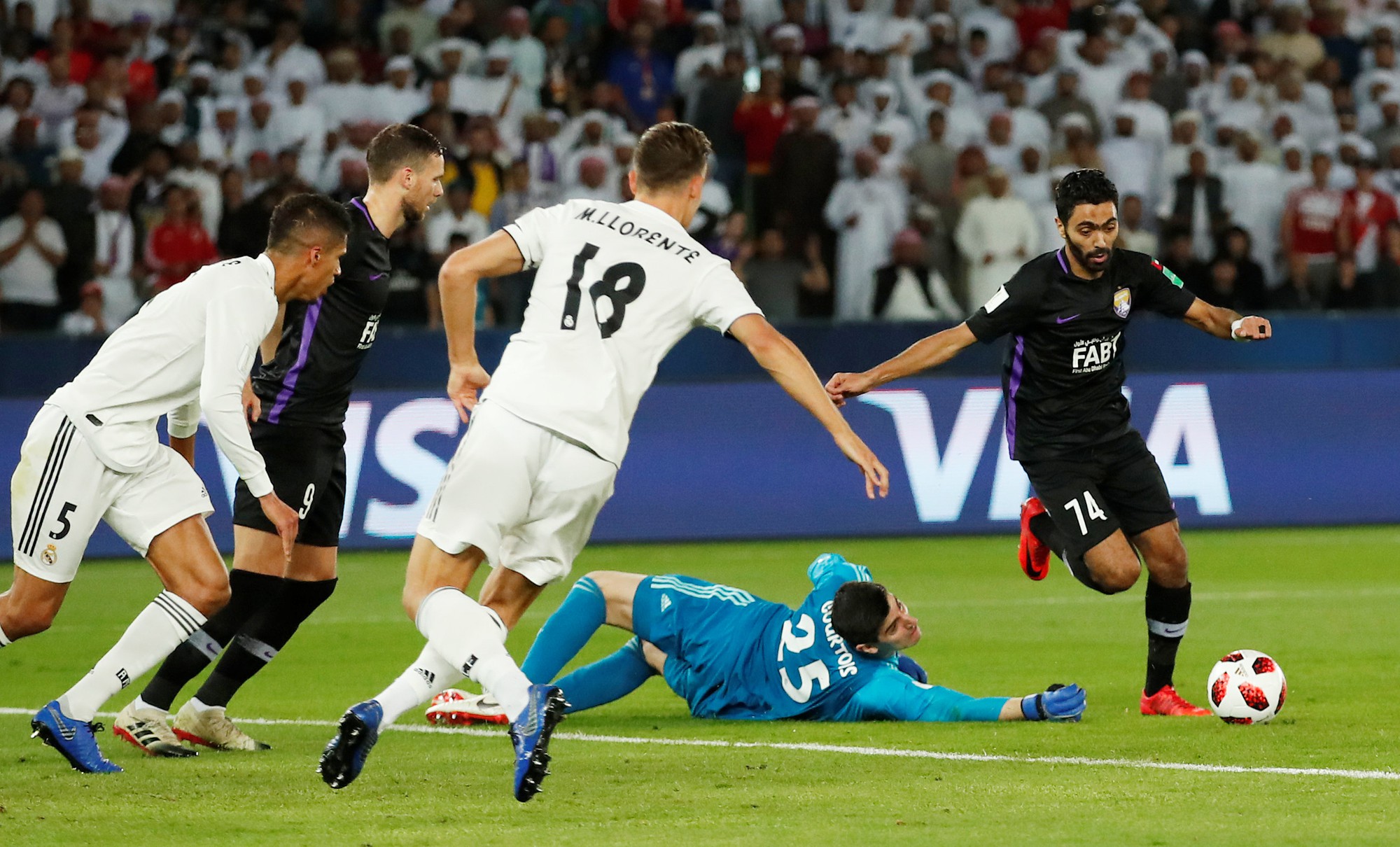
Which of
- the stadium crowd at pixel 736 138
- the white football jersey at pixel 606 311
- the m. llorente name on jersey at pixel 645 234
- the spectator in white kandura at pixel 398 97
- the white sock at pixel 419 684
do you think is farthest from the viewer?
the spectator in white kandura at pixel 398 97

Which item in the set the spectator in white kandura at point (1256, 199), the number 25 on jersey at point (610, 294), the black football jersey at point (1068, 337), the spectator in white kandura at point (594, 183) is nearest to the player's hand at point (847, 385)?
the black football jersey at point (1068, 337)

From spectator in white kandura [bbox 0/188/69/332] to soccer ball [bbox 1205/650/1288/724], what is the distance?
1103cm

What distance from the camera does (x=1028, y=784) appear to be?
6102mm

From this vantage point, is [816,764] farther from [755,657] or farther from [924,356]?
[924,356]

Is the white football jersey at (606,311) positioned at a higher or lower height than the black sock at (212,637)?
higher

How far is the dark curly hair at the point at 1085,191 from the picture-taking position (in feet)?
25.5

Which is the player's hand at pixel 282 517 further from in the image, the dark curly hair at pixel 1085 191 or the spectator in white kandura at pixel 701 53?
the spectator in white kandura at pixel 701 53

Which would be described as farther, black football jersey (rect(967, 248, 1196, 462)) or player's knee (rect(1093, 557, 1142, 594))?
black football jersey (rect(967, 248, 1196, 462))

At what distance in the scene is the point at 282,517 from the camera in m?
6.10

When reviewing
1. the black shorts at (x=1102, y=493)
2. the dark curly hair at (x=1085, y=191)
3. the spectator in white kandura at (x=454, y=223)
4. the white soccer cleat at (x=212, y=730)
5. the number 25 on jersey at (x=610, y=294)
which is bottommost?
the white soccer cleat at (x=212, y=730)

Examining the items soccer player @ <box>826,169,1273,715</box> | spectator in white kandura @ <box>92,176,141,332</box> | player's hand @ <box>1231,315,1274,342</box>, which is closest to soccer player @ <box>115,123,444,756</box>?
soccer player @ <box>826,169,1273,715</box>

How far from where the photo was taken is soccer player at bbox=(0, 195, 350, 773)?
646cm

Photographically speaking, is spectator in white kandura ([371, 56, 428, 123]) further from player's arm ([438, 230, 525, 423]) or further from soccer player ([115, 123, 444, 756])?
player's arm ([438, 230, 525, 423])

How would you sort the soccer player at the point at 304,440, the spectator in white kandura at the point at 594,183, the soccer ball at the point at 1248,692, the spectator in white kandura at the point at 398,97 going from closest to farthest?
1. the soccer player at the point at 304,440
2. the soccer ball at the point at 1248,692
3. the spectator in white kandura at the point at 594,183
4. the spectator in white kandura at the point at 398,97
